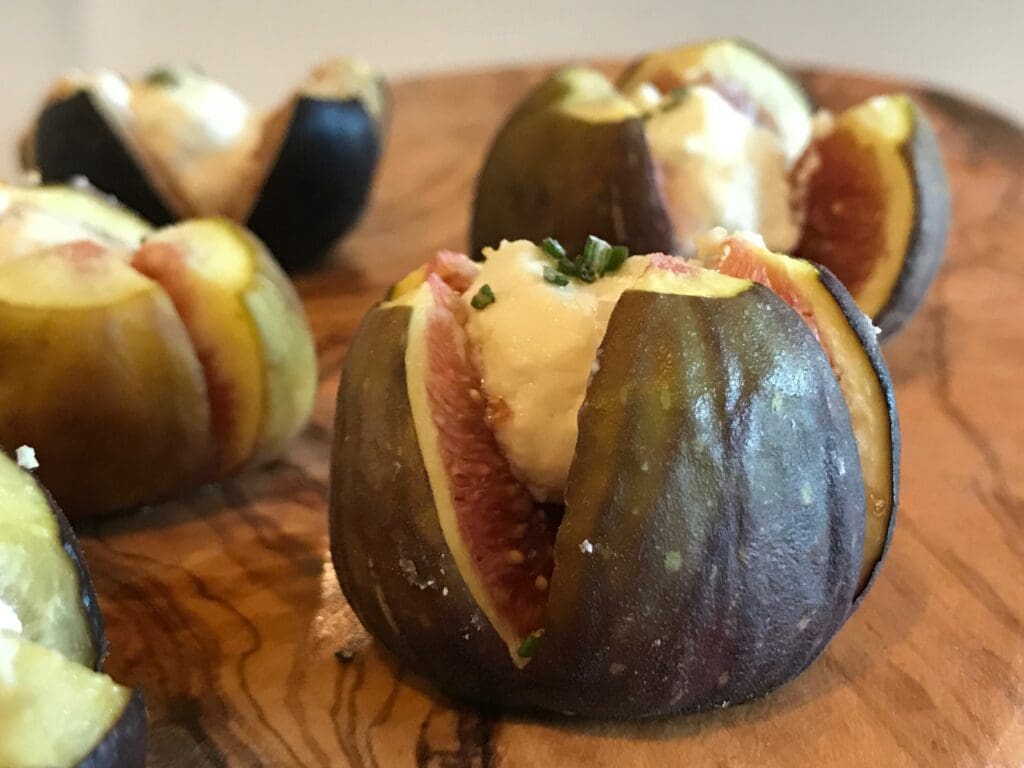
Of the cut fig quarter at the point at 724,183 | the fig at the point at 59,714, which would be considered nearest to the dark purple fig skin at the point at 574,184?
the cut fig quarter at the point at 724,183

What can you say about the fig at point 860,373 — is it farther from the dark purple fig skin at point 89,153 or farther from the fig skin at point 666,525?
the dark purple fig skin at point 89,153

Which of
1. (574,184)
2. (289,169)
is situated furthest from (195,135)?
(574,184)

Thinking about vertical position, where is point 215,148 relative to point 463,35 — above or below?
above

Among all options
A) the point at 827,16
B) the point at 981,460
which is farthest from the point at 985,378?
the point at 827,16

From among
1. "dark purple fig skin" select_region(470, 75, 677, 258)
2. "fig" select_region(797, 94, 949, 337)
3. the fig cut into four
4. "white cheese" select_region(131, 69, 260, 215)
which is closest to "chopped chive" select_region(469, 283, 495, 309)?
the fig cut into four

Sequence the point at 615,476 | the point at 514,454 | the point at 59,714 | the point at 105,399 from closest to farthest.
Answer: the point at 59,714, the point at 615,476, the point at 514,454, the point at 105,399

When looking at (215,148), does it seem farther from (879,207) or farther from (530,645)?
(530,645)
